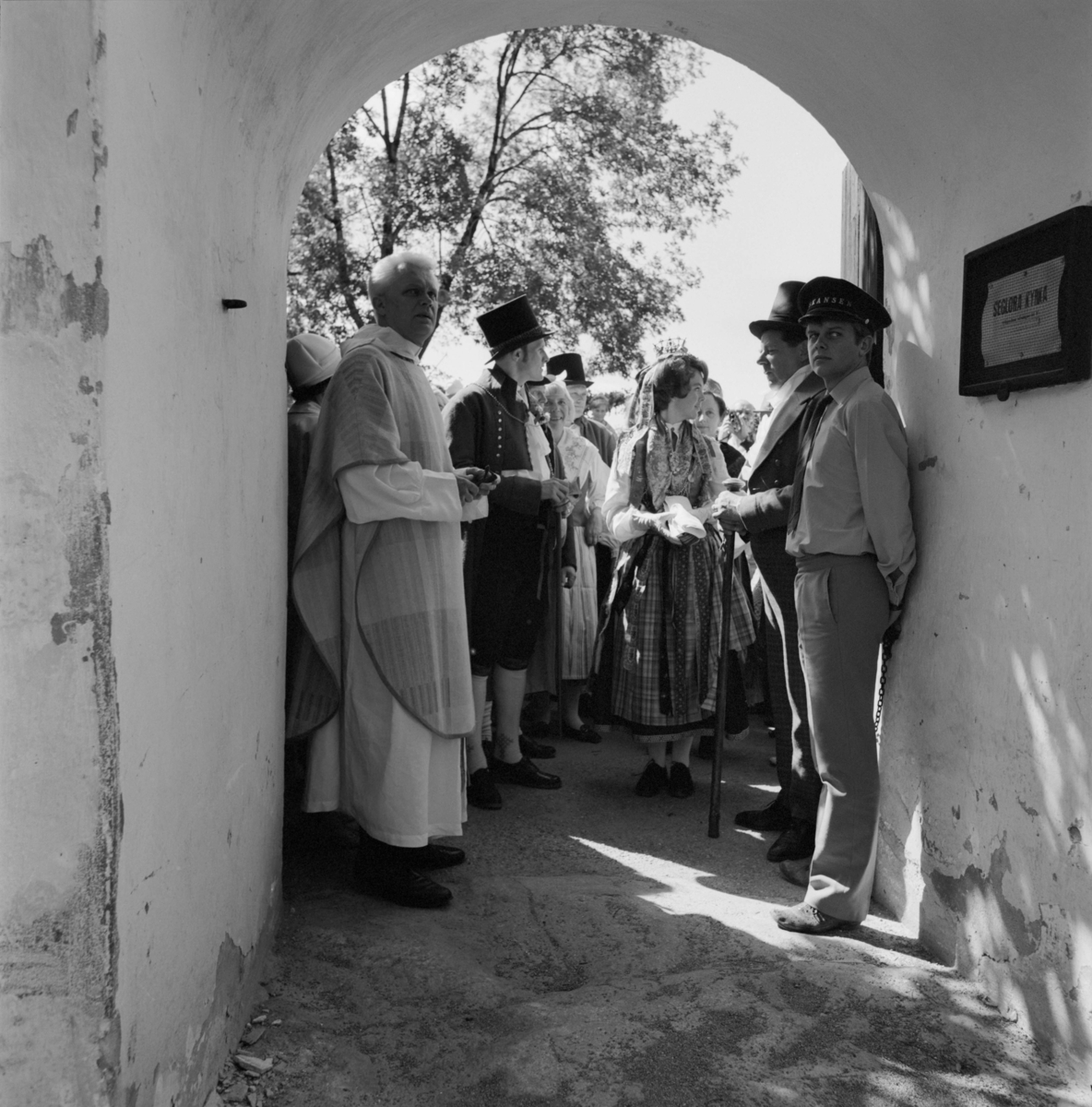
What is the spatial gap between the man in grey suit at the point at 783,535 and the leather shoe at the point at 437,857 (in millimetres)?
1171

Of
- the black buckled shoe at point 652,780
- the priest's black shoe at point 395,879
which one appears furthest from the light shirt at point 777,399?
the priest's black shoe at point 395,879

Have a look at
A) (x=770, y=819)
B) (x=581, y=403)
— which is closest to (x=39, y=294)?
(x=770, y=819)

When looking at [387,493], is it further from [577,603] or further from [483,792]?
[577,603]

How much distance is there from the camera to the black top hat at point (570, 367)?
8.46 m

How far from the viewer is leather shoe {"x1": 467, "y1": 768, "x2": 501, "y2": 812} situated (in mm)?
4906

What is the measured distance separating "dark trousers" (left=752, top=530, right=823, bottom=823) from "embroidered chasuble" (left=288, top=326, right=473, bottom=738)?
4.02 feet

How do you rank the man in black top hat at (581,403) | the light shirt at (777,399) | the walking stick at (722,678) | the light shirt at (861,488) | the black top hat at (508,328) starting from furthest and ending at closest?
the man in black top hat at (581,403) → the black top hat at (508,328) → the walking stick at (722,678) → the light shirt at (777,399) → the light shirt at (861,488)

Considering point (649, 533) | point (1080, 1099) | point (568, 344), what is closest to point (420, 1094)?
point (1080, 1099)

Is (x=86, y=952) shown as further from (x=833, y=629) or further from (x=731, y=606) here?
(x=731, y=606)

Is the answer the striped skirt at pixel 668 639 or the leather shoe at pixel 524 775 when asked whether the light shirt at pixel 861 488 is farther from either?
the leather shoe at pixel 524 775

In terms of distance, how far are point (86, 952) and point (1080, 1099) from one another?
2.07 m

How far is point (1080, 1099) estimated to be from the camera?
8.20 feet

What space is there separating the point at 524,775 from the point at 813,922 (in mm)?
2018

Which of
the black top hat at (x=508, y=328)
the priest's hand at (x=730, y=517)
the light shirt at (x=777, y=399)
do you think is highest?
the black top hat at (x=508, y=328)
